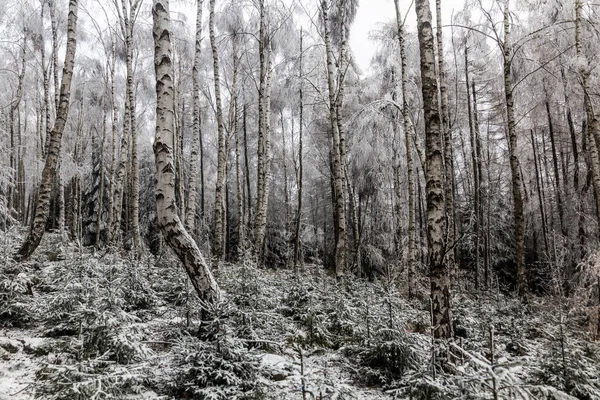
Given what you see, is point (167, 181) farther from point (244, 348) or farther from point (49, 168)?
point (49, 168)

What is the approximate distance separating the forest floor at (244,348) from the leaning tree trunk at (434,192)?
1.53 feet

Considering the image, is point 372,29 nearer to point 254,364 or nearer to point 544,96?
point 544,96

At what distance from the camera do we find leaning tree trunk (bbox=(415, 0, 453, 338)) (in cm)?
465

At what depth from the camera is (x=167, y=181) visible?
16.0 ft

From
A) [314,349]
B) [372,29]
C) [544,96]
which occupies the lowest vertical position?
[314,349]

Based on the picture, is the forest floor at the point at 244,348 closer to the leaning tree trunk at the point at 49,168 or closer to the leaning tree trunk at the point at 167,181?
the leaning tree trunk at the point at 167,181

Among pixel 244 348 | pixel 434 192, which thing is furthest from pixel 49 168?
pixel 434 192

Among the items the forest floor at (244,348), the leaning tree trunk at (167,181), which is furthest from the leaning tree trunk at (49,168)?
the leaning tree trunk at (167,181)

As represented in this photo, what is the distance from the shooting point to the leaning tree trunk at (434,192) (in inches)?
183

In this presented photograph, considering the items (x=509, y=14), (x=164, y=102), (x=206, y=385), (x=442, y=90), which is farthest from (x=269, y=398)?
(x=509, y=14)

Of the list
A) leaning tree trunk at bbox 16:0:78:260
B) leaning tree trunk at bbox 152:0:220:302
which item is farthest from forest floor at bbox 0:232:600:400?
leaning tree trunk at bbox 16:0:78:260

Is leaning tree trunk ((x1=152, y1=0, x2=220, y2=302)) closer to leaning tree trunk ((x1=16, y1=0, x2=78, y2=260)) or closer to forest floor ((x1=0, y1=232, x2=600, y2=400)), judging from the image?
forest floor ((x1=0, y1=232, x2=600, y2=400))

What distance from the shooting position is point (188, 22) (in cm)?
1655

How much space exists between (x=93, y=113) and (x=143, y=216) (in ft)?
21.0
